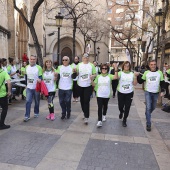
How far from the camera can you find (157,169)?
3.72 m

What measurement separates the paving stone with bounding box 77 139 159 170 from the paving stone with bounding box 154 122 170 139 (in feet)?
3.38

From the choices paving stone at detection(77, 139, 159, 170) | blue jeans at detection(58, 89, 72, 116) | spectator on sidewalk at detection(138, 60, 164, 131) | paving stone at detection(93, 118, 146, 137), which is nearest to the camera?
paving stone at detection(77, 139, 159, 170)

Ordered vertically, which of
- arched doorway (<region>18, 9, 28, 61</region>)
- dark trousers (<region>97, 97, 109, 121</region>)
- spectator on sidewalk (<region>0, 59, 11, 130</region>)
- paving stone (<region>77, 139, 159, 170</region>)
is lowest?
paving stone (<region>77, 139, 159, 170</region>)

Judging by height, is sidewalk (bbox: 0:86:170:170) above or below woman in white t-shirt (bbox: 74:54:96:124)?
below

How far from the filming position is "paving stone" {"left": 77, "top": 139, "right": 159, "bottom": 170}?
149 inches

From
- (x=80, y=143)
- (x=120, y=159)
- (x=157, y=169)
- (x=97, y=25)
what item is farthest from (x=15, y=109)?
(x=97, y=25)

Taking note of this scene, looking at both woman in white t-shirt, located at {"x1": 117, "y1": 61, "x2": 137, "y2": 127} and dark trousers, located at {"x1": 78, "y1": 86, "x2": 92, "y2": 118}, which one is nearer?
woman in white t-shirt, located at {"x1": 117, "y1": 61, "x2": 137, "y2": 127}

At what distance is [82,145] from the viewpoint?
464 cm

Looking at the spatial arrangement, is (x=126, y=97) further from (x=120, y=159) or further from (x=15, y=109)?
(x=15, y=109)

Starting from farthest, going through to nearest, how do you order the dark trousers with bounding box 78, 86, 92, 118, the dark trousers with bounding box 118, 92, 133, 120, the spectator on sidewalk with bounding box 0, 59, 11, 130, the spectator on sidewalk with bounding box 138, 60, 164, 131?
the dark trousers with bounding box 78, 86, 92, 118
the dark trousers with bounding box 118, 92, 133, 120
the spectator on sidewalk with bounding box 138, 60, 164, 131
the spectator on sidewalk with bounding box 0, 59, 11, 130

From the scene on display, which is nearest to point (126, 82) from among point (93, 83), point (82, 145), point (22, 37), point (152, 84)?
point (152, 84)

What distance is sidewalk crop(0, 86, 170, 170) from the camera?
3.82 m

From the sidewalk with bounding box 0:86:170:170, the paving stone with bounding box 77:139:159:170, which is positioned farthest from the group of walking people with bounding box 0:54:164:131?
the paving stone with bounding box 77:139:159:170

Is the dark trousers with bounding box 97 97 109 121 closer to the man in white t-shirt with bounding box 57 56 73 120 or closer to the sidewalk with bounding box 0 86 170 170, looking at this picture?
the sidewalk with bounding box 0 86 170 170
